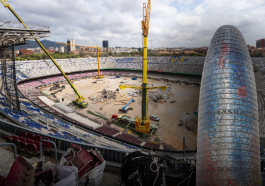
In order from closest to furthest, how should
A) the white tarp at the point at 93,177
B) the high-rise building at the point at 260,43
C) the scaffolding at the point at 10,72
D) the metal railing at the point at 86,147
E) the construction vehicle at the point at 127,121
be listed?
1. the white tarp at the point at 93,177
2. the metal railing at the point at 86,147
3. the scaffolding at the point at 10,72
4. the construction vehicle at the point at 127,121
5. the high-rise building at the point at 260,43

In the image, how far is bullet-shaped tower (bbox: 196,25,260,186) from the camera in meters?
4.77

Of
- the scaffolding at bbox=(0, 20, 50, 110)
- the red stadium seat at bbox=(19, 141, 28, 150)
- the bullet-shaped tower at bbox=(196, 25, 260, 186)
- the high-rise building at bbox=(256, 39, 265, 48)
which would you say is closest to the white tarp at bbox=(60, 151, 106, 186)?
the bullet-shaped tower at bbox=(196, 25, 260, 186)

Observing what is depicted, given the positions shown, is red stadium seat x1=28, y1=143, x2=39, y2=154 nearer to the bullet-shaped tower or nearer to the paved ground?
the bullet-shaped tower

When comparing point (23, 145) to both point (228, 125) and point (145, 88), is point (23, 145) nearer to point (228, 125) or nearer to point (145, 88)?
point (228, 125)

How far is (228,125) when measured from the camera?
504cm

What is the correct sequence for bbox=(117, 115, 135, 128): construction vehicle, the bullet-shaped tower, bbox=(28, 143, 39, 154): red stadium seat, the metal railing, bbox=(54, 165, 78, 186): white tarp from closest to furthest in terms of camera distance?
1. bbox=(54, 165, 78, 186): white tarp
2. the bullet-shaped tower
3. the metal railing
4. bbox=(28, 143, 39, 154): red stadium seat
5. bbox=(117, 115, 135, 128): construction vehicle

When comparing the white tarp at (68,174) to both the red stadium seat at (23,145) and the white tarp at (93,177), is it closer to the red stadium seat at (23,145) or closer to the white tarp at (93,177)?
the white tarp at (93,177)

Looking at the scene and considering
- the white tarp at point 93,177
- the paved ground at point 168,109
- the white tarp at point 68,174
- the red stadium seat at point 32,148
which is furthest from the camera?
the paved ground at point 168,109

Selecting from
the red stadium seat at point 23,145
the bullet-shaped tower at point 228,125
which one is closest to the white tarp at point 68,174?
the bullet-shaped tower at point 228,125

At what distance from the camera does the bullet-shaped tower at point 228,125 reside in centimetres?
477

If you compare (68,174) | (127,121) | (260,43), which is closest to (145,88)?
(127,121)

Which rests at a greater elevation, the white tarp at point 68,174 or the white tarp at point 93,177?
the white tarp at point 68,174

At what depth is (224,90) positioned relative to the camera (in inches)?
213

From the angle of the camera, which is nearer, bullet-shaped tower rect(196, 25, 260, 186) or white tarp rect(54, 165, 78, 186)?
white tarp rect(54, 165, 78, 186)
